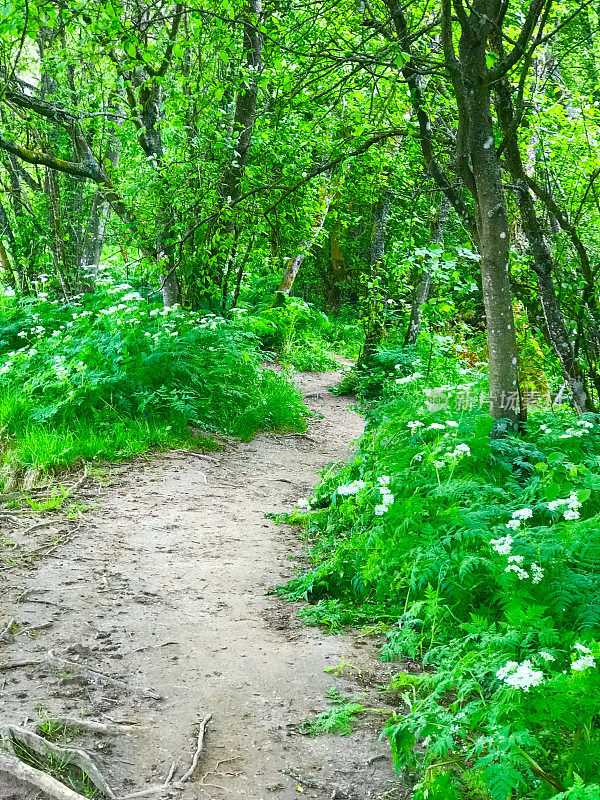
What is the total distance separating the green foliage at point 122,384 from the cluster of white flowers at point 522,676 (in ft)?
17.4

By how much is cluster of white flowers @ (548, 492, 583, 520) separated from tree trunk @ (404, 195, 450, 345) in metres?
6.43

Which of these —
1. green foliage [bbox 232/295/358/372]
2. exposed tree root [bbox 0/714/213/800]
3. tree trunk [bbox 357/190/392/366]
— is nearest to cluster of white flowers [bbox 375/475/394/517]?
exposed tree root [bbox 0/714/213/800]

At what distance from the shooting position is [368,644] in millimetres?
3865

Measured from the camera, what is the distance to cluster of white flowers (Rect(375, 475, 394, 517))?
13.6 ft

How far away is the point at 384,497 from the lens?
4297 mm

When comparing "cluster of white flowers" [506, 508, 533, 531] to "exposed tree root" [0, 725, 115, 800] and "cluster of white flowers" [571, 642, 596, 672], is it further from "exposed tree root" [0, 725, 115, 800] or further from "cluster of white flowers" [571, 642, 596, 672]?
"exposed tree root" [0, 725, 115, 800]

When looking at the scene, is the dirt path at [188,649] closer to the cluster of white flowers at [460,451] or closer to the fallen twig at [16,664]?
the fallen twig at [16,664]

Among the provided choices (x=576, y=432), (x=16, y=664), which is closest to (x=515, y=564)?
(x=576, y=432)

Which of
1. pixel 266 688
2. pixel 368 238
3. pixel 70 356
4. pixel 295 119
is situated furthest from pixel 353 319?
→ pixel 266 688

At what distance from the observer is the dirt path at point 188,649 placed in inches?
111

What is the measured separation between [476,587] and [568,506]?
68 cm

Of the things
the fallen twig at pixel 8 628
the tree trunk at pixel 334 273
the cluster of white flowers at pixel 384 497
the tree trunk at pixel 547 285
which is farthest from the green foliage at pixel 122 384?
the tree trunk at pixel 334 273

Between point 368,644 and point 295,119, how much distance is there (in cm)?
823

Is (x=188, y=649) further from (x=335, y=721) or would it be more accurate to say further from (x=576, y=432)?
(x=576, y=432)
